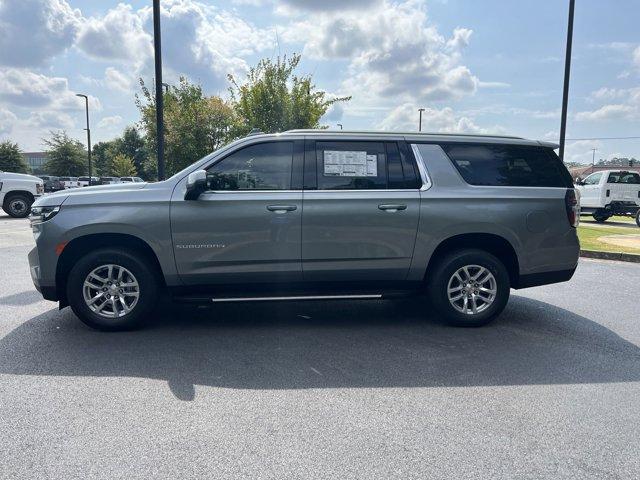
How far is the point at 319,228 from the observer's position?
196 inches

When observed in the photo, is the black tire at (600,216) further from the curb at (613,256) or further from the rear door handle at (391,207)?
the rear door handle at (391,207)

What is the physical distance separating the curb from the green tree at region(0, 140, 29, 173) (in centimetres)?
5996

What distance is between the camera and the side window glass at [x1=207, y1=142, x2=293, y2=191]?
5023mm

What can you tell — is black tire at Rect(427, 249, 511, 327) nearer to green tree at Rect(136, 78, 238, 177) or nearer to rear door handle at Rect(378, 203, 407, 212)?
rear door handle at Rect(378, 203, 407, 212)

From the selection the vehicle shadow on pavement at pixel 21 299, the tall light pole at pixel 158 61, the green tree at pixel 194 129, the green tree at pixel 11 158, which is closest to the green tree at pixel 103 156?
the green tree at pixel 11 158

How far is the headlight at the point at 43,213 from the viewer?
4879 millimetres

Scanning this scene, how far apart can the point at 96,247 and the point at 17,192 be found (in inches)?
626

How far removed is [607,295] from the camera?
6914 mm

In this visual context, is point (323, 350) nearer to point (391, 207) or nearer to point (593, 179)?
point (391, 207)

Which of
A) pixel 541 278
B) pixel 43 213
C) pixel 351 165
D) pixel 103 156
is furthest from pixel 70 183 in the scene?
pixel 103 156

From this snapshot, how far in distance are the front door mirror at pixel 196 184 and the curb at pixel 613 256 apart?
29.2 ft

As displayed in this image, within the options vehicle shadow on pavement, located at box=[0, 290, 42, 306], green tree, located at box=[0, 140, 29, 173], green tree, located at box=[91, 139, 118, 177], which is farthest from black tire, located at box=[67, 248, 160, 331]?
green tree, located at box=[91, 139, 118, 177]

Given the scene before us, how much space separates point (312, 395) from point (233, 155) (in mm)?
2581

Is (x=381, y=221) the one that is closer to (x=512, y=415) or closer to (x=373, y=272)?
(x=373, y=272)
